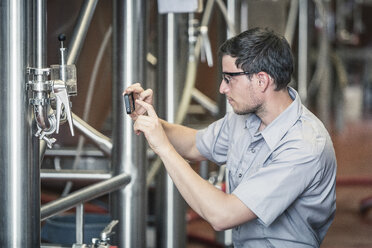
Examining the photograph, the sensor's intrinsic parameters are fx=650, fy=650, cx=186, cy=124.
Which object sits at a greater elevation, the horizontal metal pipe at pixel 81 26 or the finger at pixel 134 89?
the horizontal metal pipe at pixel 81 26

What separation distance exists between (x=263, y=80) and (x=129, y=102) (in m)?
0.41

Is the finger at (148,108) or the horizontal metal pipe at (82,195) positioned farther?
the finger at (148,108)

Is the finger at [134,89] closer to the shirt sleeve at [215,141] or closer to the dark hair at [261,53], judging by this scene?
the dark hair at [261,53]

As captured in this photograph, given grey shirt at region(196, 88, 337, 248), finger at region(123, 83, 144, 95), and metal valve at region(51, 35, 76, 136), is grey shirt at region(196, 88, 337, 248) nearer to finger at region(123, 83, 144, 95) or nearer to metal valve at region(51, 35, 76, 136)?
finger at region(123, 83, 144, 95)

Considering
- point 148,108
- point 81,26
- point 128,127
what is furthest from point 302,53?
point 148,108

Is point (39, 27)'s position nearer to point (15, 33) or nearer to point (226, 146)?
point (15, 33)

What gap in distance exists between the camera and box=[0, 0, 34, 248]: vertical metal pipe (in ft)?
4.50

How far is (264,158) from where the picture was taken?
1.93 meters

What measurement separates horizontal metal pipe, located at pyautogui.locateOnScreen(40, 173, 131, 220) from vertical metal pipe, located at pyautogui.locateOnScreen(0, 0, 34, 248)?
0.16 metres

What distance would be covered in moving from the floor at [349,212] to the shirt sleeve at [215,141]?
1.80 m

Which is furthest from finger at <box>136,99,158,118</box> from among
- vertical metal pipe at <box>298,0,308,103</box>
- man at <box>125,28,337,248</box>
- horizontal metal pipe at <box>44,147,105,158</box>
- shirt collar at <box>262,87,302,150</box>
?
vertical metal pipe at <box>298,0,308,103</box>

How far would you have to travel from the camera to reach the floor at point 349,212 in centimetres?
413

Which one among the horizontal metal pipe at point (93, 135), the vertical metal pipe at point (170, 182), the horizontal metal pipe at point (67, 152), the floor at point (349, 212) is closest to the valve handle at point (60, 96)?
the horizontal metal pipe at point (93, 135)

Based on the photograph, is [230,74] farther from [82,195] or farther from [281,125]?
[82,195]
